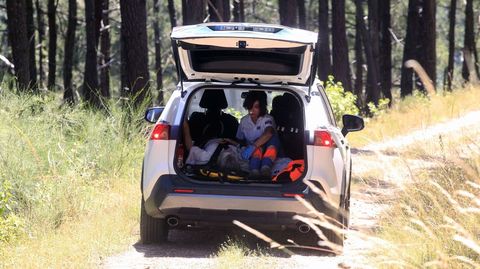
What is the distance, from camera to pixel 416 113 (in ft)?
74.1

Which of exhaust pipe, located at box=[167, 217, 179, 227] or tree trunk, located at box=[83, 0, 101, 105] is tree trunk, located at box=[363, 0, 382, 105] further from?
exhaust pipe, located at box=[167, 217, 179, 227]

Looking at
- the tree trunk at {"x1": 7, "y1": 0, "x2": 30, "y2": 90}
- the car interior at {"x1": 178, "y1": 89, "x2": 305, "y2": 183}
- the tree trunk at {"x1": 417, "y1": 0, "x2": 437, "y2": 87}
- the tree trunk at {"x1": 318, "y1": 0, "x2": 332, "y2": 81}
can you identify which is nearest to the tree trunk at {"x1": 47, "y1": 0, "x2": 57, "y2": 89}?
the tree trunk at {"x1": 318, "y1": 0, "x2": 332, "y2": 81}

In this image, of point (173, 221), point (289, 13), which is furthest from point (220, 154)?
point (289, 13)

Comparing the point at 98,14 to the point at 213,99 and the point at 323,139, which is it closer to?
the point at 213,99

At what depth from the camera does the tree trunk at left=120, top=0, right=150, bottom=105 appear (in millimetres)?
17469

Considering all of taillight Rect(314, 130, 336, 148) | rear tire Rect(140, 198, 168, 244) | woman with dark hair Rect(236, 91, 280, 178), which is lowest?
rear tire Rect(140, 198, 168, 244)

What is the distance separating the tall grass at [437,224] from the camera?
547 centimetres

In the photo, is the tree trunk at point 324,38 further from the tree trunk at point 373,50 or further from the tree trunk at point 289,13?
the tree trunk at point 289,13

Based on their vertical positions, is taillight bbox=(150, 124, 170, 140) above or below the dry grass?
above

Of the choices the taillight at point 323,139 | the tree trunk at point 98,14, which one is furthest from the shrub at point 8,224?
the tree trunk at point 98,14

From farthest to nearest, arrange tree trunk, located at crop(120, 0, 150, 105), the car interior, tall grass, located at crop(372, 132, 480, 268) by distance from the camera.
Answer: tree trunk, located at crop(120, 0, 150, 105), the car interior, tall grass, located at crop(372, 132, 480, 268)

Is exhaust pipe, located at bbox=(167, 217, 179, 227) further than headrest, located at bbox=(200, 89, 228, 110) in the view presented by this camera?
No

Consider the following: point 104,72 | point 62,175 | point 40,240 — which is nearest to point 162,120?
point 40,240

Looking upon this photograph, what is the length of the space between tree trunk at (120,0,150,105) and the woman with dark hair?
768cm
